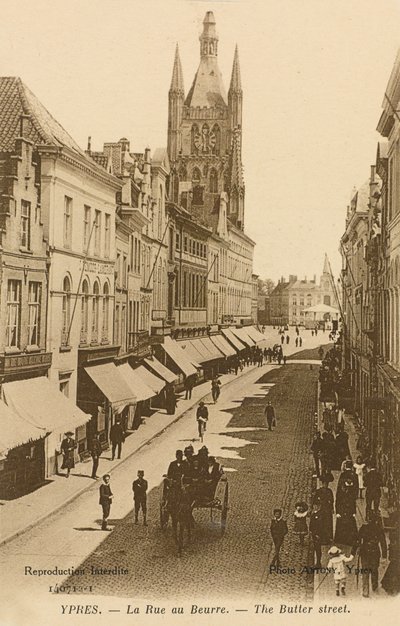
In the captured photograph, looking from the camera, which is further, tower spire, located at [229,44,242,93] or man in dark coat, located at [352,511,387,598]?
tower spire, located at [229,44,242,93]

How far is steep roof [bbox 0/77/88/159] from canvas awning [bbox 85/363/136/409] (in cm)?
879

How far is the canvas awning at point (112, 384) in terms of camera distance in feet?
94.8

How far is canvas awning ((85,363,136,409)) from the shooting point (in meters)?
28.9

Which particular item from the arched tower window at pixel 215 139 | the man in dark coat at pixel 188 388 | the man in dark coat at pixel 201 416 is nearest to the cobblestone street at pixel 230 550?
the man in dark coat at pixel 201 416

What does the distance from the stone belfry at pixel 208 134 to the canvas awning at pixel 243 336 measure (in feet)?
147

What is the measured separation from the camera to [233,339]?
67188mm

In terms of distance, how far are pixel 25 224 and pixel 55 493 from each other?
8.40 metres

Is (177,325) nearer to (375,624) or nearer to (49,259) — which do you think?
(49,259)

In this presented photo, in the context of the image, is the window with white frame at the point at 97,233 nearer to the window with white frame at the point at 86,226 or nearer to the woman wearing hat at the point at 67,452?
the window with white frame at the point at 86,226

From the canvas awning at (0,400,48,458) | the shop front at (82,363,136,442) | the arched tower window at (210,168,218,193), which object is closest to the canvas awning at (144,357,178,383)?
the shop front at (82,363,136,442)

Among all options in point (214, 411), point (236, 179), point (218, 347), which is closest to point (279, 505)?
point (214, 411)

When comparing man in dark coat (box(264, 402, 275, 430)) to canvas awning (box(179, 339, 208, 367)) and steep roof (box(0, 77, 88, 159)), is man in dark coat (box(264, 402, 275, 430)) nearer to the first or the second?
canvas awning (box(179, 339, 208, 367))

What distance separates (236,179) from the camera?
393 feet

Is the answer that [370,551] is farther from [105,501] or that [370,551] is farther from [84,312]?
[84,312]
